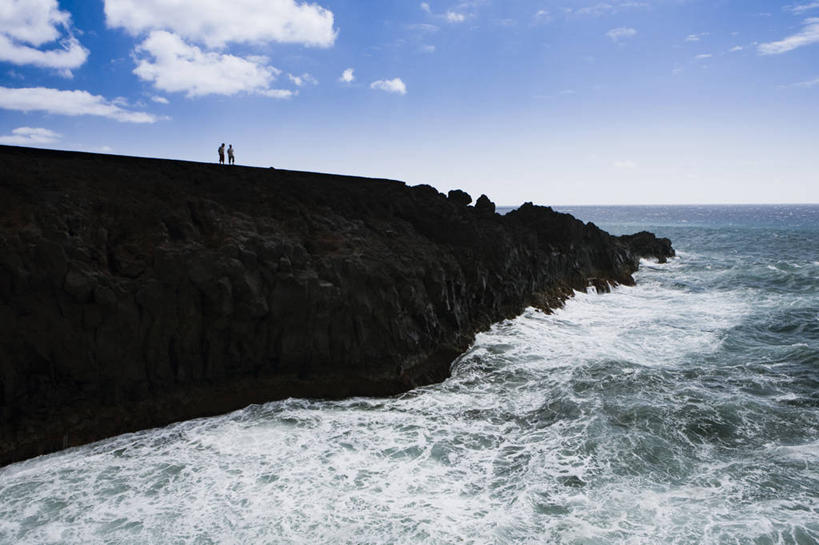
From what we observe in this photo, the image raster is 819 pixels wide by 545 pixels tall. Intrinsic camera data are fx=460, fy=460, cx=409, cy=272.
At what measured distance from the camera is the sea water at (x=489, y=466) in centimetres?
743

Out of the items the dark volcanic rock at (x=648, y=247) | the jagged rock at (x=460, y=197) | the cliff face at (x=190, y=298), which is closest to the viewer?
the cliff face at (x=190, y=298)

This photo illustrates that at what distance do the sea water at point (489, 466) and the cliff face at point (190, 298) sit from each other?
0.85 metres

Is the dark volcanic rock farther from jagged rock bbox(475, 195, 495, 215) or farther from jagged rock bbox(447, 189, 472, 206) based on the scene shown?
jagged rock bbox(447, 189, 472, 206)

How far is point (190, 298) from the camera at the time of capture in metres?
11.9

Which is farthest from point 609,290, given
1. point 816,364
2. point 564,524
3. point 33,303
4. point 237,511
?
point 33,303

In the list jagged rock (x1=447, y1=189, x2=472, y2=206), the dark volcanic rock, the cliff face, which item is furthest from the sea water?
the dark volcanic rock

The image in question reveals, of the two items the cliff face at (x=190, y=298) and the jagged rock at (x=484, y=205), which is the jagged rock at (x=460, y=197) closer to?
the jagged rock at (x=484, y=205)

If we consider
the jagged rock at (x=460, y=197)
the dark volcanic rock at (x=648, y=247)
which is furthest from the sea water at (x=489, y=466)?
the dark volcanic rock at (x=648, y=247)

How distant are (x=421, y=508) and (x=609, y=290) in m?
22.5

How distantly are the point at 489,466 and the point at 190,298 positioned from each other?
8375mm

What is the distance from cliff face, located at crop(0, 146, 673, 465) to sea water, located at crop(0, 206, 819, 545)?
85cm

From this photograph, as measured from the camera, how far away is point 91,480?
28.8 feet

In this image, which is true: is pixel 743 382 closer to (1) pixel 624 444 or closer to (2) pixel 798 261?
(1) pixel 624 444

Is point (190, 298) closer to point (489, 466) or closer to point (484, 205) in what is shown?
point (489, 466)
